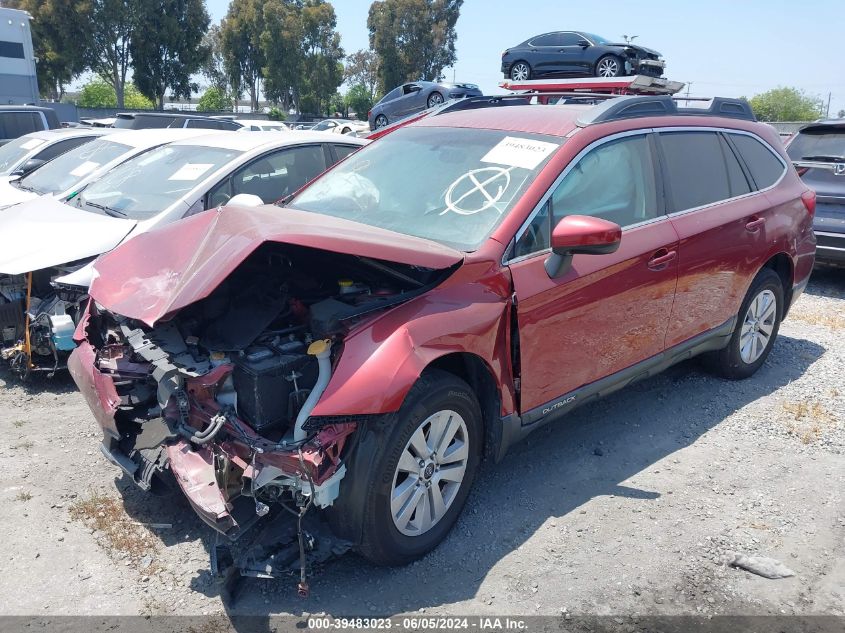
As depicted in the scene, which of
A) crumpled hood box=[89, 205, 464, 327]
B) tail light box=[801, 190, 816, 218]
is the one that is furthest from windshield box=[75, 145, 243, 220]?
tail light box=[801, 190, 816, 218]

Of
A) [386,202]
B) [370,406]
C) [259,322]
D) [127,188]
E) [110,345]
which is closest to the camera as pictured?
[370,406]

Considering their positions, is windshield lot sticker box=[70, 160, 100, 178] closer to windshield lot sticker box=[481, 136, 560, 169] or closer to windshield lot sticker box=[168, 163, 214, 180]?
windshield lot sticker box=[168, 163, 214, 180]

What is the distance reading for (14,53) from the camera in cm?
2159

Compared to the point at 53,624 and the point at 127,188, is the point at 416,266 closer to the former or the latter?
the point at 53,624

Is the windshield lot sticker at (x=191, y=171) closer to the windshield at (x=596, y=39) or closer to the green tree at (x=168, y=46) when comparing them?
the windshield at (x=596, y=39)

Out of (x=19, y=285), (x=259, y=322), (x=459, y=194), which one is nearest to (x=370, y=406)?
(x=259, y=322)

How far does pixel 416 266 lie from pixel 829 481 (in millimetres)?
2830

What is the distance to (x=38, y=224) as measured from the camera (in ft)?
17.3

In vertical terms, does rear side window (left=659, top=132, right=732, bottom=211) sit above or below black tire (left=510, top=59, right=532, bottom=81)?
below

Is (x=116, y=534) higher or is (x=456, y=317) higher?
(x=456, y=317)

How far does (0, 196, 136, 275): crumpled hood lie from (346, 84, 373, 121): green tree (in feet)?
185

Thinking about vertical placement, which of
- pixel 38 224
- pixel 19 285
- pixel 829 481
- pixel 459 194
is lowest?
pixel 829 481

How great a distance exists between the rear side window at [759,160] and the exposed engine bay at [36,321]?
4831 mm

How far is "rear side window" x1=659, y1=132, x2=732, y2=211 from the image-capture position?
4.15 m
